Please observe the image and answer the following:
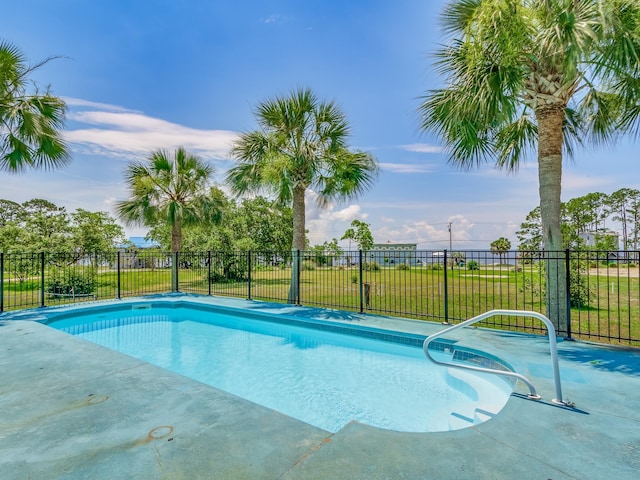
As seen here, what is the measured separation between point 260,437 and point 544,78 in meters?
6.68

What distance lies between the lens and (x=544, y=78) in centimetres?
555

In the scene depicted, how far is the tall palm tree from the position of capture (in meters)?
11.6

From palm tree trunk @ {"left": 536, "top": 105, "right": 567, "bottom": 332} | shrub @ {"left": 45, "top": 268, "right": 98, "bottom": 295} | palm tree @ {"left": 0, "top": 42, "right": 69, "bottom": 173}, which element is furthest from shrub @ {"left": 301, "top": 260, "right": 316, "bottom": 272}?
shrub @ {"left": 45, "top": 268, "right": 98, "bottom": 295}

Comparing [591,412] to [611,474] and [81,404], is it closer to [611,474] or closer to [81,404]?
[611,474]

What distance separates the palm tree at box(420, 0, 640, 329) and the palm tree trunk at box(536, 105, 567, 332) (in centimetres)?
1

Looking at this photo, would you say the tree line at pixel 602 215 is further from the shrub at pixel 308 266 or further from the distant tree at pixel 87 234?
the distant tree at pixel 87 234

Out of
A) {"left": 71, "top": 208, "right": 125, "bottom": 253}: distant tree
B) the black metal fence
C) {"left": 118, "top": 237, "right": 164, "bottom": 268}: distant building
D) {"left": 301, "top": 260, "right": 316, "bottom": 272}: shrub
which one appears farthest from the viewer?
{"left": 71, "top": 208, "right": 125, "bottom": 253}: distant tree

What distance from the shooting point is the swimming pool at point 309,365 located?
3.91 metres

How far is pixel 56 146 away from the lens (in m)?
7.61

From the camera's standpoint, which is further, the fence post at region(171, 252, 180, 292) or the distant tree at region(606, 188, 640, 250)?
the distant tree at region(606, 188, 640, 250)

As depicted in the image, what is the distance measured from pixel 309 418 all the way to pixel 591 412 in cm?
267

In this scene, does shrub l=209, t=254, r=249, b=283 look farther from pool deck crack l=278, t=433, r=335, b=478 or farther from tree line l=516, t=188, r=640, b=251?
tree line l=516, t=188, r=640, b=251

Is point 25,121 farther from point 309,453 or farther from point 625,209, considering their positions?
point 625,209

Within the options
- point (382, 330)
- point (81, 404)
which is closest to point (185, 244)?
point (382, 330)
